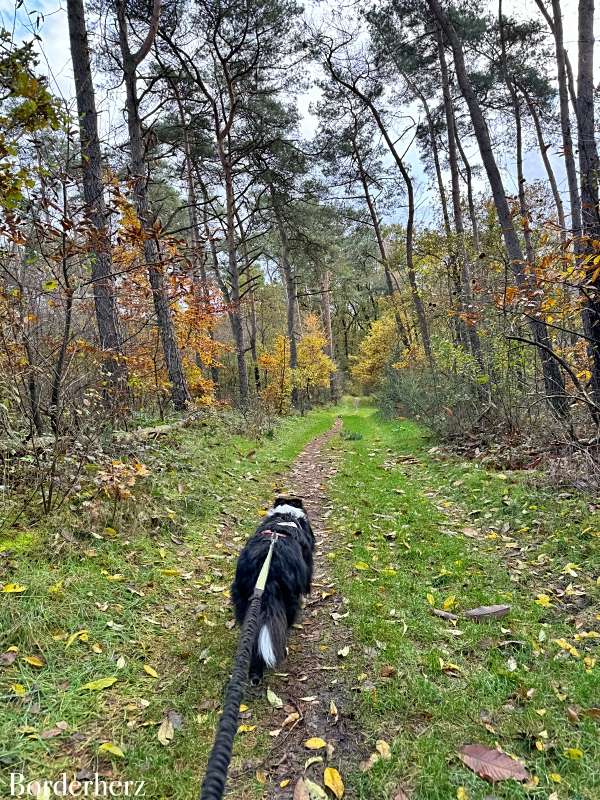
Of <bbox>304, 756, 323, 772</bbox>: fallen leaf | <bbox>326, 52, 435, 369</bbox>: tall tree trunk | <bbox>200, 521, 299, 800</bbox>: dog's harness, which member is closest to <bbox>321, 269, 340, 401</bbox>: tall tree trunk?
<bbox>326, 52, 435, 369</bbox>: tall tree trunk

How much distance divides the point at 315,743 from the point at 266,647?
55 cm

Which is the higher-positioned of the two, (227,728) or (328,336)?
(328,336)

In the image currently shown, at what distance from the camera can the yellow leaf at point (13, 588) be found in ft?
9.75

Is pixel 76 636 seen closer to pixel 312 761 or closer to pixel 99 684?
pixel 99 684

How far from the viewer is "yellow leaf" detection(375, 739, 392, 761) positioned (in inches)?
86.0

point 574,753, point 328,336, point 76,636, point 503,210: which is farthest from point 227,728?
point 328,336

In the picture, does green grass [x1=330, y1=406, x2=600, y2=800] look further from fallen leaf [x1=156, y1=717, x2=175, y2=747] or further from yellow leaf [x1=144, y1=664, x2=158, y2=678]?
yellow leaf [x1=144, y1=664, x2=158, y2=678]

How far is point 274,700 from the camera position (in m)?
2.65

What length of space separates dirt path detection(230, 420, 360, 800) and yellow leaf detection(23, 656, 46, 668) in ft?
4.61

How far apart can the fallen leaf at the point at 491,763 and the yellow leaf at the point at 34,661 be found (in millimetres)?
2483

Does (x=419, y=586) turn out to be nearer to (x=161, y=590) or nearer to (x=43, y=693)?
(x=161, y=590)

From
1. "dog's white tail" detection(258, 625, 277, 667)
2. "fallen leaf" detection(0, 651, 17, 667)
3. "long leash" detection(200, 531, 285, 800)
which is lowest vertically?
"dog's white tail" detection(258, 625, 277, 667)

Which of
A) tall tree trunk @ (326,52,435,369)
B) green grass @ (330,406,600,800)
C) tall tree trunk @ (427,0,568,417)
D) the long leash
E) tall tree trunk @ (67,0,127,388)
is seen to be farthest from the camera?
tall tree trunk @ (326,52,435,369)

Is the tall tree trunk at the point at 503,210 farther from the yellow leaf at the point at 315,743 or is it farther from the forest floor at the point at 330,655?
the yellow leaf at the point at 315,743
